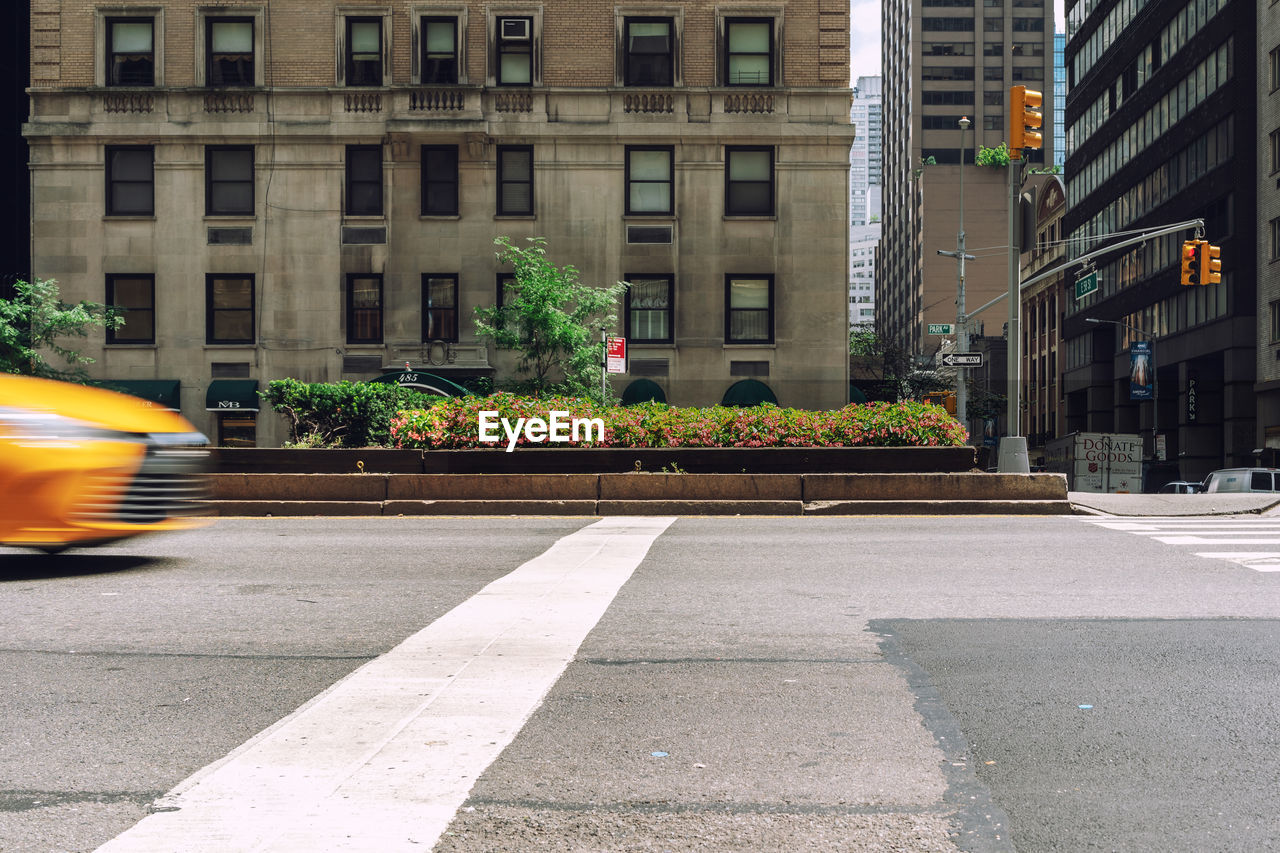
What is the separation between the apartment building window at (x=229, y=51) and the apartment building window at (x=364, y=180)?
12.0 feet

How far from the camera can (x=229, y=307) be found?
33219 millimetres

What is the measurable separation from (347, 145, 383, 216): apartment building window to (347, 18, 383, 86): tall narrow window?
1938 millimetres

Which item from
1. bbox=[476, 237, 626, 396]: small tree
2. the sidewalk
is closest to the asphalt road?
the sidewalk

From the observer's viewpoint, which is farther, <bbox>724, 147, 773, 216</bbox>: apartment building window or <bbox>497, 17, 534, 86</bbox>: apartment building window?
<bbox>724, 147, 773, 216</bbox>: apartment building window

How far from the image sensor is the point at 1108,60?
6681 cm

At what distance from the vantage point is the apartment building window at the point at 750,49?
33.0m

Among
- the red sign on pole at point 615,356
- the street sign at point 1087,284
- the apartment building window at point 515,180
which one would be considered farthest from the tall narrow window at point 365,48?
the street sign at point 1087,284

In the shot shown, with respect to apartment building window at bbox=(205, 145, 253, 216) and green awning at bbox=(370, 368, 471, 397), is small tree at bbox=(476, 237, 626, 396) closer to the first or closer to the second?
green awning at bbox=(370, 368, 471, 397)

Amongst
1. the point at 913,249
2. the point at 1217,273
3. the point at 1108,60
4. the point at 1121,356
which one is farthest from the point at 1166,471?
the point at 913,249

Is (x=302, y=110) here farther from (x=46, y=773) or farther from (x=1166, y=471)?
(x=1166, y=471)

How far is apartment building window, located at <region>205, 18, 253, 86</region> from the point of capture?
3294 centimetres

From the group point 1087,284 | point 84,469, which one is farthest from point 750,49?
point 84,469

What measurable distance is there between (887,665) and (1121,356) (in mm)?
64210

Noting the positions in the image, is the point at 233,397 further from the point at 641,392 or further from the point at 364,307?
the point at 641,392
